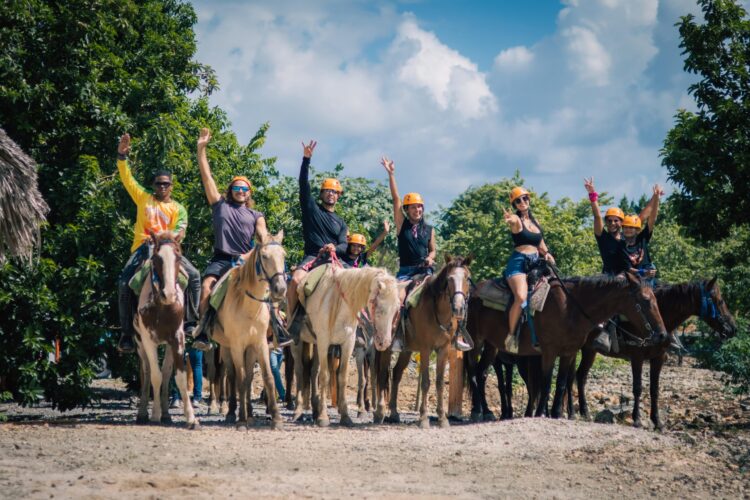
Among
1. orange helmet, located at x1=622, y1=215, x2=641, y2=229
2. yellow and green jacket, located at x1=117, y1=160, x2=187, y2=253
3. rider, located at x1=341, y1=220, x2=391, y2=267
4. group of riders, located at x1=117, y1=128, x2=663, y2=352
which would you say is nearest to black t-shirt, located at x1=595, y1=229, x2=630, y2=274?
group of riders, located at x1=117, y1=128, x2=663, y2=352

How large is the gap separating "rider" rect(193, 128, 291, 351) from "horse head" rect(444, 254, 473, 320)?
8.32ft

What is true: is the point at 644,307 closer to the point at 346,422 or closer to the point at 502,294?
the point at 502,294

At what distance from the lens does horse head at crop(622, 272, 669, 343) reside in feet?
45.2

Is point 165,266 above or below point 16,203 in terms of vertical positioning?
below

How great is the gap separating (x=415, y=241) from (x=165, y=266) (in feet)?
14.4

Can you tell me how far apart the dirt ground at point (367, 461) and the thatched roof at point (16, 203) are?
2.56m

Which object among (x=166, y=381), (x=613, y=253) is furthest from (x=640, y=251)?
(x=166, y=381)

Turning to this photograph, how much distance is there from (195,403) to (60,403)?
4.00 metres

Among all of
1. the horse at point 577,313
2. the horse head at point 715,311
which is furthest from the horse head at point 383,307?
the horse head at point 715,311

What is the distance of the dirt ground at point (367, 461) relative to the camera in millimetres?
8445

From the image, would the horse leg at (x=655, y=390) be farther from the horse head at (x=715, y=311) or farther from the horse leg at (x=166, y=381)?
the horse leg at (x=166, y=381)

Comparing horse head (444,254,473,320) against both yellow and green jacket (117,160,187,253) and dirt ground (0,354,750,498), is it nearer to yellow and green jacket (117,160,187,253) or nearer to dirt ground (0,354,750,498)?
dirt ground (0,354,750,498)

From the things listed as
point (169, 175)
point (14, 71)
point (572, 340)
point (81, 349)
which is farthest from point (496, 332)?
point (14, 71)

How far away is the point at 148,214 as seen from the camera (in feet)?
42.6
